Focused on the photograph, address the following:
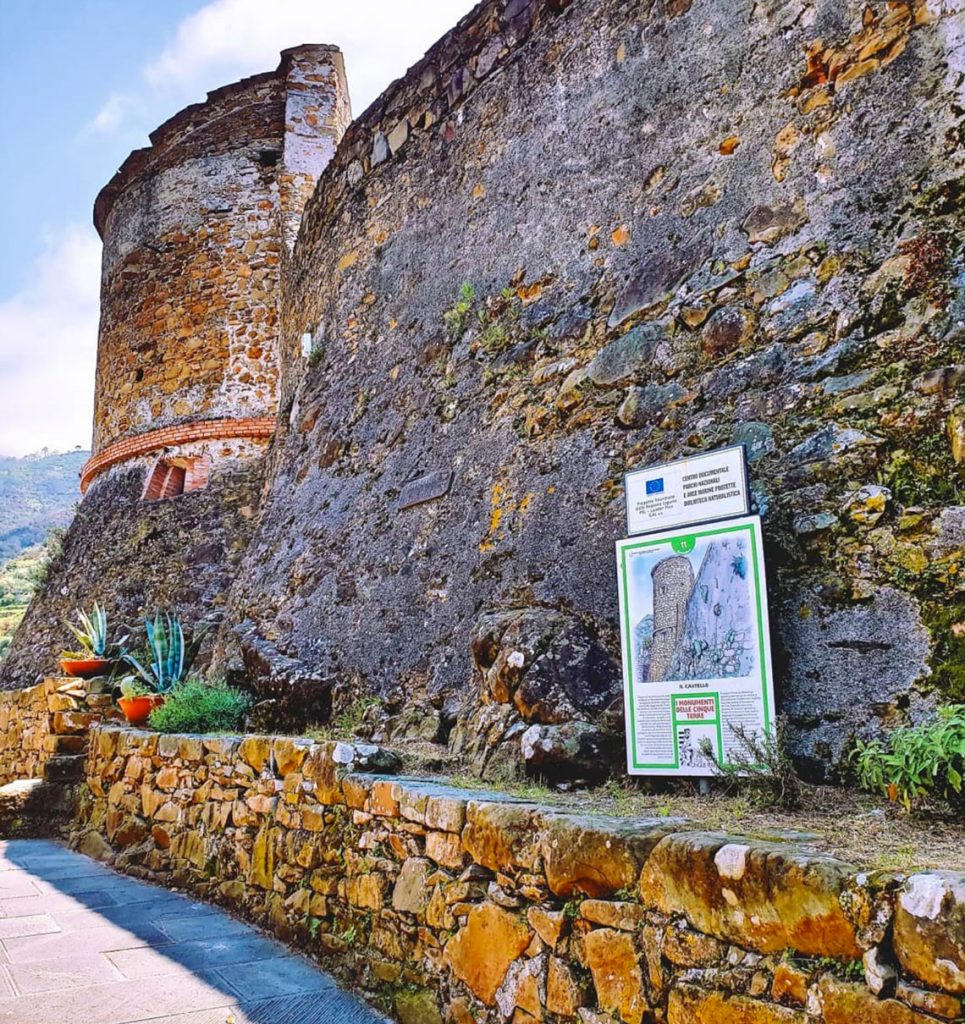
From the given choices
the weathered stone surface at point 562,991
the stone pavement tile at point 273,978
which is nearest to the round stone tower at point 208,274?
the stone pavement tile at point 273,978

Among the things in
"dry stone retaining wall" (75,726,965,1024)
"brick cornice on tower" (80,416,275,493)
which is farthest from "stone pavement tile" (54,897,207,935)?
"brick cornice on tower" (80,416,275,493)

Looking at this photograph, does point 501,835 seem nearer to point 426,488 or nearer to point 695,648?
point 695,648

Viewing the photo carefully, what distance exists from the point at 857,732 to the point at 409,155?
5.38m

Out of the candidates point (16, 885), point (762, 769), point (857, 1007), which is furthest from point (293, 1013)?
point (16, 885)

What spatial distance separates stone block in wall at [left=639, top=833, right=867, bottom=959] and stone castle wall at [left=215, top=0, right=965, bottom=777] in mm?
976

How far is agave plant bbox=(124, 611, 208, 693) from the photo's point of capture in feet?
23.9

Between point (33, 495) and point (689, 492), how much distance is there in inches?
2725

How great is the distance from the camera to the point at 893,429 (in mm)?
3027

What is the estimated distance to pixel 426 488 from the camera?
5.23 metres

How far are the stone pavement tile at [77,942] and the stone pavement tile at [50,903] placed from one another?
19.8 inches

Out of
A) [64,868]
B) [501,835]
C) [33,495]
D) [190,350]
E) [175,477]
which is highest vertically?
[33,495]

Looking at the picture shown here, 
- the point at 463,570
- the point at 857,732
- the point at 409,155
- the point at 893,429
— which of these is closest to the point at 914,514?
the point at 893,429

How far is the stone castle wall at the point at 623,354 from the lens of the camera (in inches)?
117

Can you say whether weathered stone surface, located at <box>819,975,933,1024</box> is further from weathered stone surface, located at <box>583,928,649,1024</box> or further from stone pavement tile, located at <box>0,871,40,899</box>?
stone pavement tile, located at <box>0,871,40,899</box>
